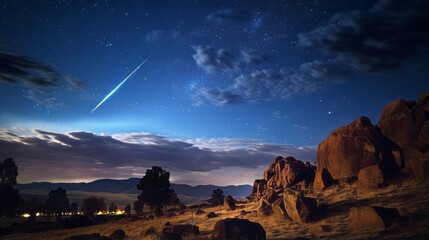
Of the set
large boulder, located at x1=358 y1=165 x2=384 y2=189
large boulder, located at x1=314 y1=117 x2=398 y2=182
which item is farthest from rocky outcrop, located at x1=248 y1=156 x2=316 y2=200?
large boulder, located at x1=358 y1=165 x2=384 y2=189

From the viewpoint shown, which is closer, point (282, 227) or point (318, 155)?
point (282, 227)

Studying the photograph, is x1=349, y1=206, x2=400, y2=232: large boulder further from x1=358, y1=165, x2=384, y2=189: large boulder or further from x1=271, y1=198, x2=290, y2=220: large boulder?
x1=358, y1=165, x2=384, y2=189: large boulder

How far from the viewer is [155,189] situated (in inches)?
2739

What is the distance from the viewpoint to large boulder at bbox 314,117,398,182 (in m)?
36.6

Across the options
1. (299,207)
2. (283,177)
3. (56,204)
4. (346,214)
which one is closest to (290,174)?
(283,177)

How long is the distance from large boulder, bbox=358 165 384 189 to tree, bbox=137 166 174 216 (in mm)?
46870

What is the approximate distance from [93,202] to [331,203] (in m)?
89.3

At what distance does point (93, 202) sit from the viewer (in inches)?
3927

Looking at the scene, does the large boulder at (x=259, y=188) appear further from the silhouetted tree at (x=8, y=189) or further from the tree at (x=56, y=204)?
the tree at (x=56, y=204)

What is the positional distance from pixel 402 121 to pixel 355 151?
7.37 meters

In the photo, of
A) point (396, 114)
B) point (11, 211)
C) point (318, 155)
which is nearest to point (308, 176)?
point (318, 155)

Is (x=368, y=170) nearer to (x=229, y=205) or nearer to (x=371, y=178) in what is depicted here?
(x=371, y=178)

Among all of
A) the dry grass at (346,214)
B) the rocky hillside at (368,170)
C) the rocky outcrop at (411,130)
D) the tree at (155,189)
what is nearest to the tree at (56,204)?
the tree at (155,189)

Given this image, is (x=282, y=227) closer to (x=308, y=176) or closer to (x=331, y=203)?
(x=331, y=203)
